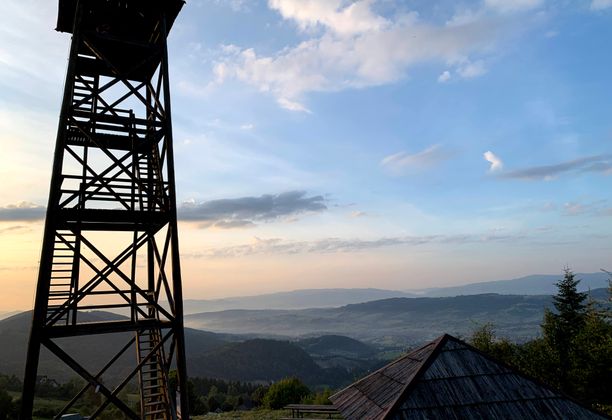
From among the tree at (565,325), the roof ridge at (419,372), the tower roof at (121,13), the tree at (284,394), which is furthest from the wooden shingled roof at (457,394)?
the tree at (565,325)

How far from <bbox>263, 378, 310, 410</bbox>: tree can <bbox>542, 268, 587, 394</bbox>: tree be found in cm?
2307

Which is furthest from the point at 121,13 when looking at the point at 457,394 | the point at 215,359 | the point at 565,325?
the point at 215,359

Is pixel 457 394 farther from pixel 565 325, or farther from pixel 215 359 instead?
pixel 215 359

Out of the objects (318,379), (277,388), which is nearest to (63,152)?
(277,388)

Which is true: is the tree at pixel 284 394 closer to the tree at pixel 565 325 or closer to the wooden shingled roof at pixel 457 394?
the tree at pixel 565 325

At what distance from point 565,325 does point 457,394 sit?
37.8 meters

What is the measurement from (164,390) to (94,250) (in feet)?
17.1

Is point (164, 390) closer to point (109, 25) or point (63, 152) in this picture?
point (63, 152)

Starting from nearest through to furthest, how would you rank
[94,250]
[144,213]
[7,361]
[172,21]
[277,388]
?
[94,250]
[144,213]
[172,21]
[277,388]
[7,361]

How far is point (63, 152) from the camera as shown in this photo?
10.7 metres

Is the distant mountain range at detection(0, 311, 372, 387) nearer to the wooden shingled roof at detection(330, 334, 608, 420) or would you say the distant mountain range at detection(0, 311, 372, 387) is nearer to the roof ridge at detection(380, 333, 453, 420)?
the wooden shingled roof at detection(330, 334, 608, 420)

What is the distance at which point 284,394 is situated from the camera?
122 feet

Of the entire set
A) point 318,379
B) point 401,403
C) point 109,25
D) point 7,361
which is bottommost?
point 318,379

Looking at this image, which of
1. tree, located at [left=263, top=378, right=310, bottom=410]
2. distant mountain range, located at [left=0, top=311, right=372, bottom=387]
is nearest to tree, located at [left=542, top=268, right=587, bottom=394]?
tree, located at [left=263, top=378, right=310, bottom=410]
